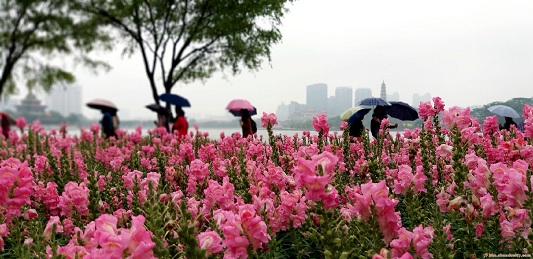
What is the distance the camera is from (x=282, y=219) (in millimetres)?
3252

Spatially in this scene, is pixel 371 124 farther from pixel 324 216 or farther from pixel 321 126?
pixel 324 216

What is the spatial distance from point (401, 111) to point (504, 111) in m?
1.83

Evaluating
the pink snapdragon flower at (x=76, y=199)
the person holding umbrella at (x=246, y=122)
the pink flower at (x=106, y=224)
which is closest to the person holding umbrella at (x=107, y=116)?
the person holding umbrella at (x=246, y=122)

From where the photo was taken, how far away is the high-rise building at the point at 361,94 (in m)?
7.45

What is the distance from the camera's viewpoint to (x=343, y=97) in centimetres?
702

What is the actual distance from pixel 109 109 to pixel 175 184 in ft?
37.5

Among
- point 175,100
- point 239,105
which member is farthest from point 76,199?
point 175,100

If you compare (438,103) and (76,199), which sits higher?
(438,103)

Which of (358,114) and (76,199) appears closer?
(76,199)

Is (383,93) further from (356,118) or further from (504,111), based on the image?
(504,111)

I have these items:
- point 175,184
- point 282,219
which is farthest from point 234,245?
point 175,184

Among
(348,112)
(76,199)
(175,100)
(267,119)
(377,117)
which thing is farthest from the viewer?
(175,100)

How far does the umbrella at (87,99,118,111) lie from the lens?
15.2 m

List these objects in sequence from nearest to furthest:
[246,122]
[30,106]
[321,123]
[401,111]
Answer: [321,123]
[401,111]
[246,122]
[30,106]
